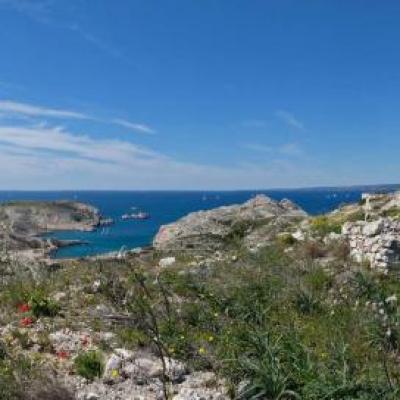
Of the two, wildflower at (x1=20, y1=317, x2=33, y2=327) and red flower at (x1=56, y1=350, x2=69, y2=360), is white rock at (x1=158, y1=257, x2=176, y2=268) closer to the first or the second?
wildflower at (x1=20, y1=317, x2=33, y2=327)

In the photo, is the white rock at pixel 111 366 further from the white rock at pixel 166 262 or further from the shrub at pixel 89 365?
the white rock at pixel 166 262

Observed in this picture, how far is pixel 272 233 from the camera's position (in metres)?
25.6

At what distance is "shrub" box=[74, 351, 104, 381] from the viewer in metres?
8.66

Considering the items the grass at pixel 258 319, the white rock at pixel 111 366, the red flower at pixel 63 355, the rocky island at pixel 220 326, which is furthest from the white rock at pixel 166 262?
the white rock at pixel 111 366

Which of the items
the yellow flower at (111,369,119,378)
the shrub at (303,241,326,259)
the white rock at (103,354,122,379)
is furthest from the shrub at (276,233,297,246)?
the yellow flower at (111,369,119,378)

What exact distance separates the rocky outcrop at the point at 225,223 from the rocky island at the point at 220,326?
7.86 meters

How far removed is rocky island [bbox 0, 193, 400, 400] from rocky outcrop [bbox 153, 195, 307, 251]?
7.86 m

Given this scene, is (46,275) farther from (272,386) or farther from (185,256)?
(272,386)

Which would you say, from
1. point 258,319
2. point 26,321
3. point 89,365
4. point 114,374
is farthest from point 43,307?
point 258,319

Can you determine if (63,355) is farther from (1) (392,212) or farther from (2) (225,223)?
(2) (225,223)

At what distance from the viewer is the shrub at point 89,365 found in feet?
28.4

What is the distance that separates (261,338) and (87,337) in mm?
3320

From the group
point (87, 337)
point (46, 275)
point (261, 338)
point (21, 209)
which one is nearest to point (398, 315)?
point (261, 338)

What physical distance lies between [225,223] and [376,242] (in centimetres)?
1977
